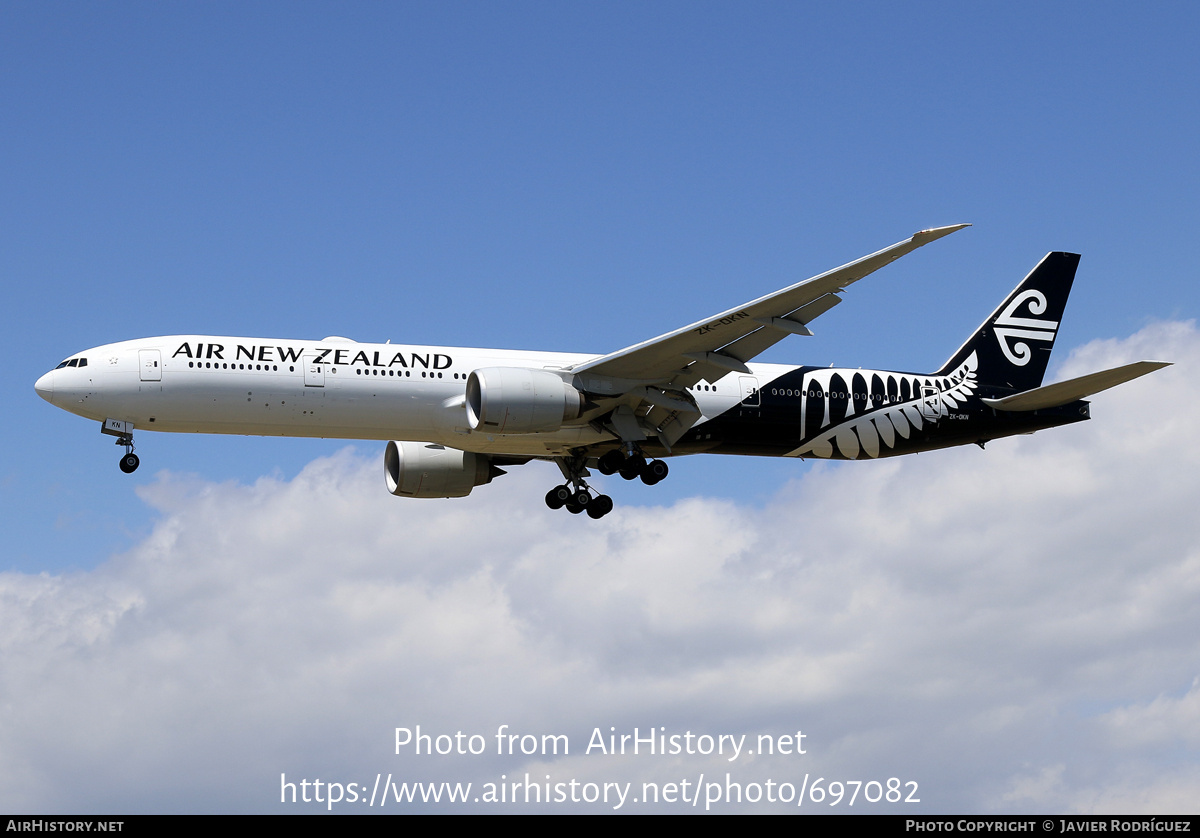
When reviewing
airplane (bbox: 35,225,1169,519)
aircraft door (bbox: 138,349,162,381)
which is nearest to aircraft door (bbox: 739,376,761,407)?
airplane (bbox: 35,225,1169,519)

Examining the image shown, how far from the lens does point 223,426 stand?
37.5 m

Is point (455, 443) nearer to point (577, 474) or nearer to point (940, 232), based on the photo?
point (577, 474)

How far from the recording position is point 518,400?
3709 centimetres

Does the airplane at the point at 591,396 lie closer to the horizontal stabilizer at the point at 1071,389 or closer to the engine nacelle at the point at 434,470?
the horizontal stabilizer at the point at 1071,389

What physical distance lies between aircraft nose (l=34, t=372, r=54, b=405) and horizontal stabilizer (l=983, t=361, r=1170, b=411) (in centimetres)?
2655

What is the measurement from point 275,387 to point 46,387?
589cm

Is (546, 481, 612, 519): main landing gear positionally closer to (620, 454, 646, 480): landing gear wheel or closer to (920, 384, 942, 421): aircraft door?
(620, 454, 646, 480): landing gear wheel

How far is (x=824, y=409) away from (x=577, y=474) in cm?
778

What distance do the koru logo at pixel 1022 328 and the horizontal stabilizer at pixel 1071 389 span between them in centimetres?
187

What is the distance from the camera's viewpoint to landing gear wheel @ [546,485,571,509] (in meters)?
43.8

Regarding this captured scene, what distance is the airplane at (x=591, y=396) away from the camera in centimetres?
3691

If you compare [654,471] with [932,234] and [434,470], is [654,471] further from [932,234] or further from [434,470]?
[932,234]

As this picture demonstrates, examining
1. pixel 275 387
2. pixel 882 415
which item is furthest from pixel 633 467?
pixel 275 387

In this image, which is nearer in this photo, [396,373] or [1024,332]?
[396,373]
